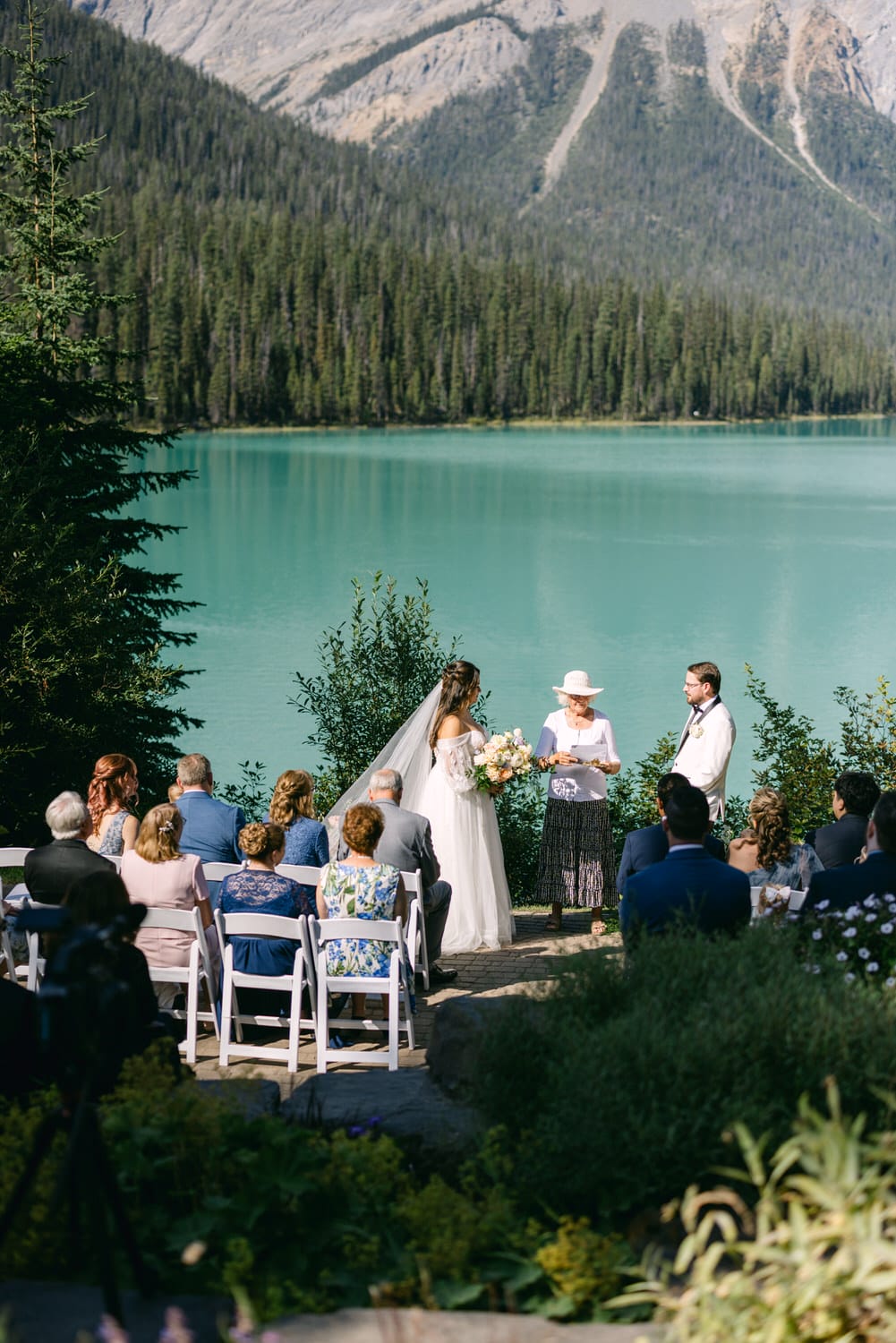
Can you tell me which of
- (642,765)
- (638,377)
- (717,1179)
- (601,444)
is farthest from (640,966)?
(638,377)

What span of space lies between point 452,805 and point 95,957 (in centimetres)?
486

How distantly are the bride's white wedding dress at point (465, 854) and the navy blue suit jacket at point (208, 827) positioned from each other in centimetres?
147

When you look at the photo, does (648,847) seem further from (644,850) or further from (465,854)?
(465,854)

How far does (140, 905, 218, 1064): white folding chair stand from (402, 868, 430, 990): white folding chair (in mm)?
1099

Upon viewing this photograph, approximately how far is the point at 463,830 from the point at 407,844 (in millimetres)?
1306

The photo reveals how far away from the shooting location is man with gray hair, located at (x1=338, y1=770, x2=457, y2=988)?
677 cm

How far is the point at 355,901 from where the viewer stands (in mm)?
5895

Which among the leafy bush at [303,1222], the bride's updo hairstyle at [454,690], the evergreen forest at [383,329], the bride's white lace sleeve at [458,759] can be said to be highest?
the evergreen forest at [383,329]

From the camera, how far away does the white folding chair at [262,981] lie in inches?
216

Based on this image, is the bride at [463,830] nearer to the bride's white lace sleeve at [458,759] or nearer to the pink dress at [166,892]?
the bride's white lace sleeve at [458,759]

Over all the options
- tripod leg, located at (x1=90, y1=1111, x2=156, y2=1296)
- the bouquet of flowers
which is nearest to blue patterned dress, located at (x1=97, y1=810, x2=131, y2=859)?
the bouquet of flowers

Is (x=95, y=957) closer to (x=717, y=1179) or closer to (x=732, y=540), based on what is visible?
(x=717, y=1179)

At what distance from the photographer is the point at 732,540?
42031 millimetres

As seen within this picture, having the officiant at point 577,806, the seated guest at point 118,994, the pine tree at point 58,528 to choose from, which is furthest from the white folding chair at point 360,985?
the pine tree at point 58,528
